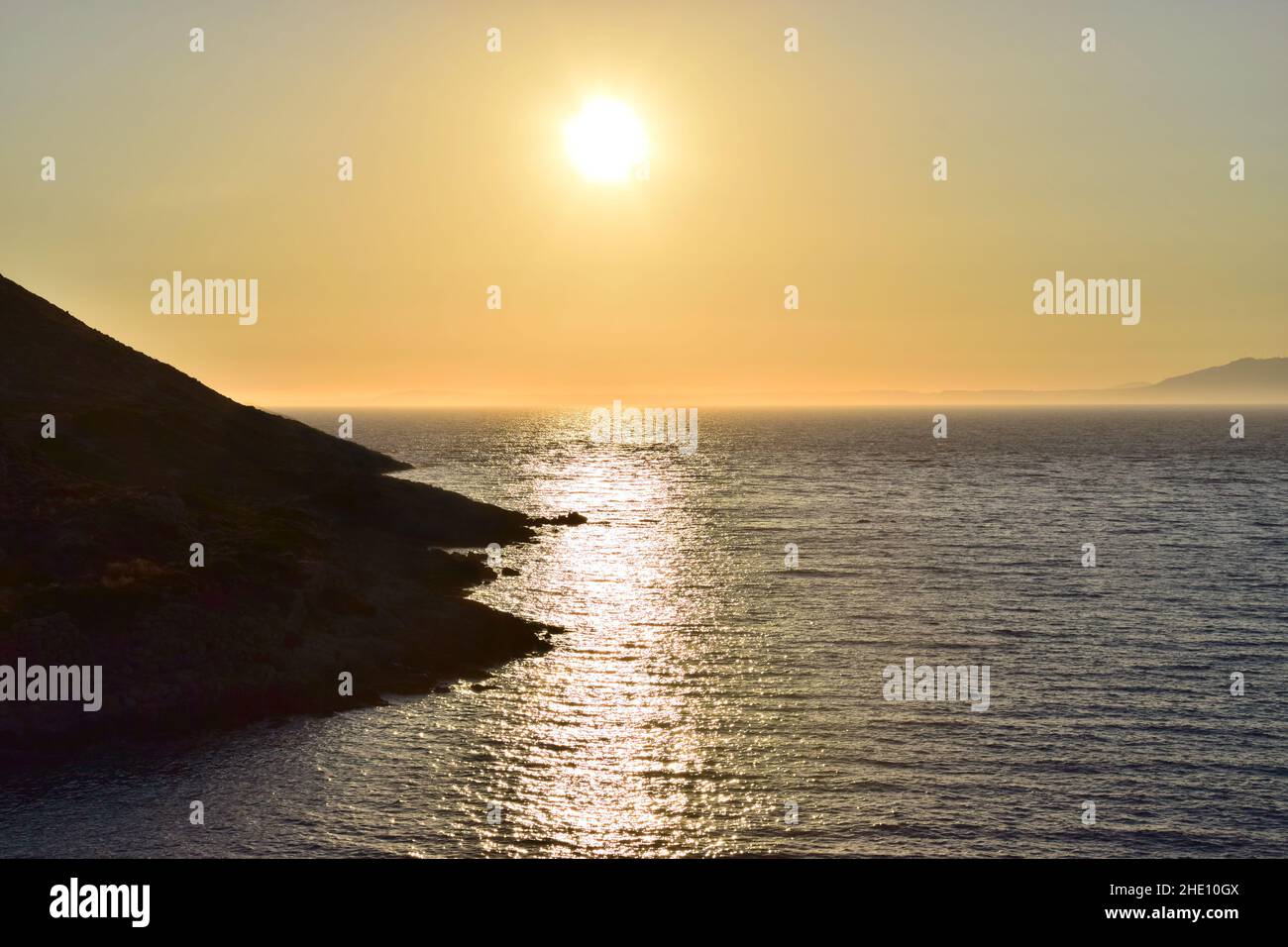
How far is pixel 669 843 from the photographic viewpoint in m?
35.8

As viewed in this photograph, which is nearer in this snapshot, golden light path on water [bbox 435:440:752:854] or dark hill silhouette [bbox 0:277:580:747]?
golden light path on water [bbox 435:440:752:854]

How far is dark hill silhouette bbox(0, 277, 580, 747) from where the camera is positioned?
48.8 m

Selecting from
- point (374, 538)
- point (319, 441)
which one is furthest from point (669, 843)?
point (319, 441)

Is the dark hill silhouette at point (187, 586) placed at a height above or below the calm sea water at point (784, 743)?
above

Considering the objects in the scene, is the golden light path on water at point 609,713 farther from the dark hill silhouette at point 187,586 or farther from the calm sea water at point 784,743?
the dark hill silhouette at point 187,586

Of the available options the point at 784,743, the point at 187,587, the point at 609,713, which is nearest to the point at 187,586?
the point at 187,587

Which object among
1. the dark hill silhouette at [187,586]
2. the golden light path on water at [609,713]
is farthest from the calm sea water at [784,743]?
the dark hill silhouette at [187,586]

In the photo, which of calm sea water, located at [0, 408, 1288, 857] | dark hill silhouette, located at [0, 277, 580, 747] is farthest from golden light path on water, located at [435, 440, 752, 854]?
dark hill silhouette, located at [0, 277, 580, 747]

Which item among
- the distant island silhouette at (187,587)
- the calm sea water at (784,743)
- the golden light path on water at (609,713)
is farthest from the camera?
the distant island silhouette at (187,587)

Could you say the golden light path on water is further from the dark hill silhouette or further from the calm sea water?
the dark hill silhouette

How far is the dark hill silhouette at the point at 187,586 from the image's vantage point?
4884cm

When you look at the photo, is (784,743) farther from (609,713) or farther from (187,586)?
(187,586)

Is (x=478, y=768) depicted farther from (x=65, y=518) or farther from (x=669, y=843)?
(x=65, y=518)

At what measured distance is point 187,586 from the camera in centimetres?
5469
